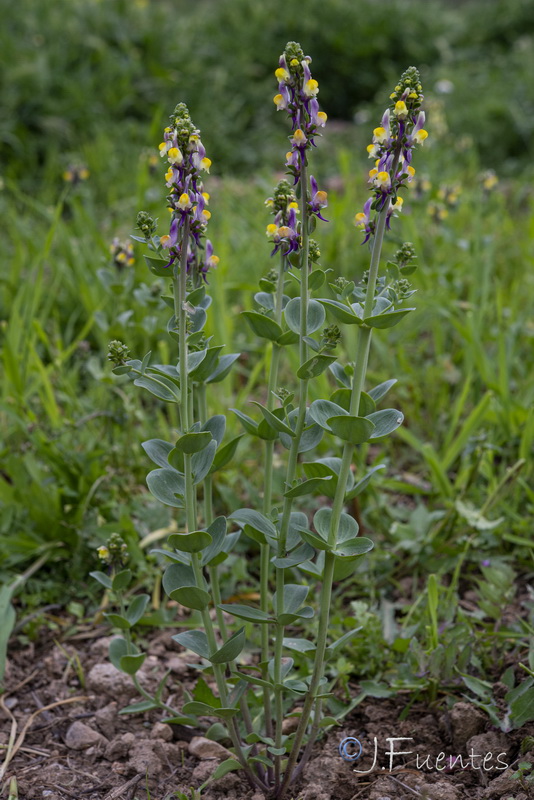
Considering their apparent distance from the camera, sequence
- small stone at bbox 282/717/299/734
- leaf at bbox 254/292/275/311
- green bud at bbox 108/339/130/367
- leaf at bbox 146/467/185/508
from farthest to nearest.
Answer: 1. small stone at bbox 282/717/299/734
2. leaf at bbox 254/292/275/311
3. leaf at bbox 146/467/185/508
4. green bud at bbox 108/339/130/367

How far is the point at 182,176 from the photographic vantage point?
50.4 inches

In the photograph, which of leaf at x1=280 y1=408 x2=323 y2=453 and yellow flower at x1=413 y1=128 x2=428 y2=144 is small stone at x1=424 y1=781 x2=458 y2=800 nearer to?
leaf at x1=280 y1=408 x2=323 y2=453

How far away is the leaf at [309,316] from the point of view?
1403mm

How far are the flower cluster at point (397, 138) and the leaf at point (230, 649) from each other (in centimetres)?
72

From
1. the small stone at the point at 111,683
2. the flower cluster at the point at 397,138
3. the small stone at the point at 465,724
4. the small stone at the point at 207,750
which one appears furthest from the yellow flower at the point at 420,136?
the small stone at the point at 111,683

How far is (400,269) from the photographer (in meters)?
1.39

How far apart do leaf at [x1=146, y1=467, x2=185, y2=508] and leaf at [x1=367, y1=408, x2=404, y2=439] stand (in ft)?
1.10

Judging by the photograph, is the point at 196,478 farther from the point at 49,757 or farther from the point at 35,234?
the point at 35,234

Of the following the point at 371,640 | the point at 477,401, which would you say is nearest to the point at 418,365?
the point at 477,401

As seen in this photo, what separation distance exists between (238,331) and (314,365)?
200 centimetres

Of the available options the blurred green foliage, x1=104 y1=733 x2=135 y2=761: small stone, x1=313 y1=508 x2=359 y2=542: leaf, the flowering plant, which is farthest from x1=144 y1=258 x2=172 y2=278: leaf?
the blurred green foliage

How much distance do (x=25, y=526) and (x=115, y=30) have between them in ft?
16.2

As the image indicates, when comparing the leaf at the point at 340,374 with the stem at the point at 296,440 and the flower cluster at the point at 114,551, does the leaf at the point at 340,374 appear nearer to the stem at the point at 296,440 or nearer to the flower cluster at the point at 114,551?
the stem at the point at 296,440

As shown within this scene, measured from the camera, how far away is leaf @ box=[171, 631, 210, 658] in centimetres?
147
